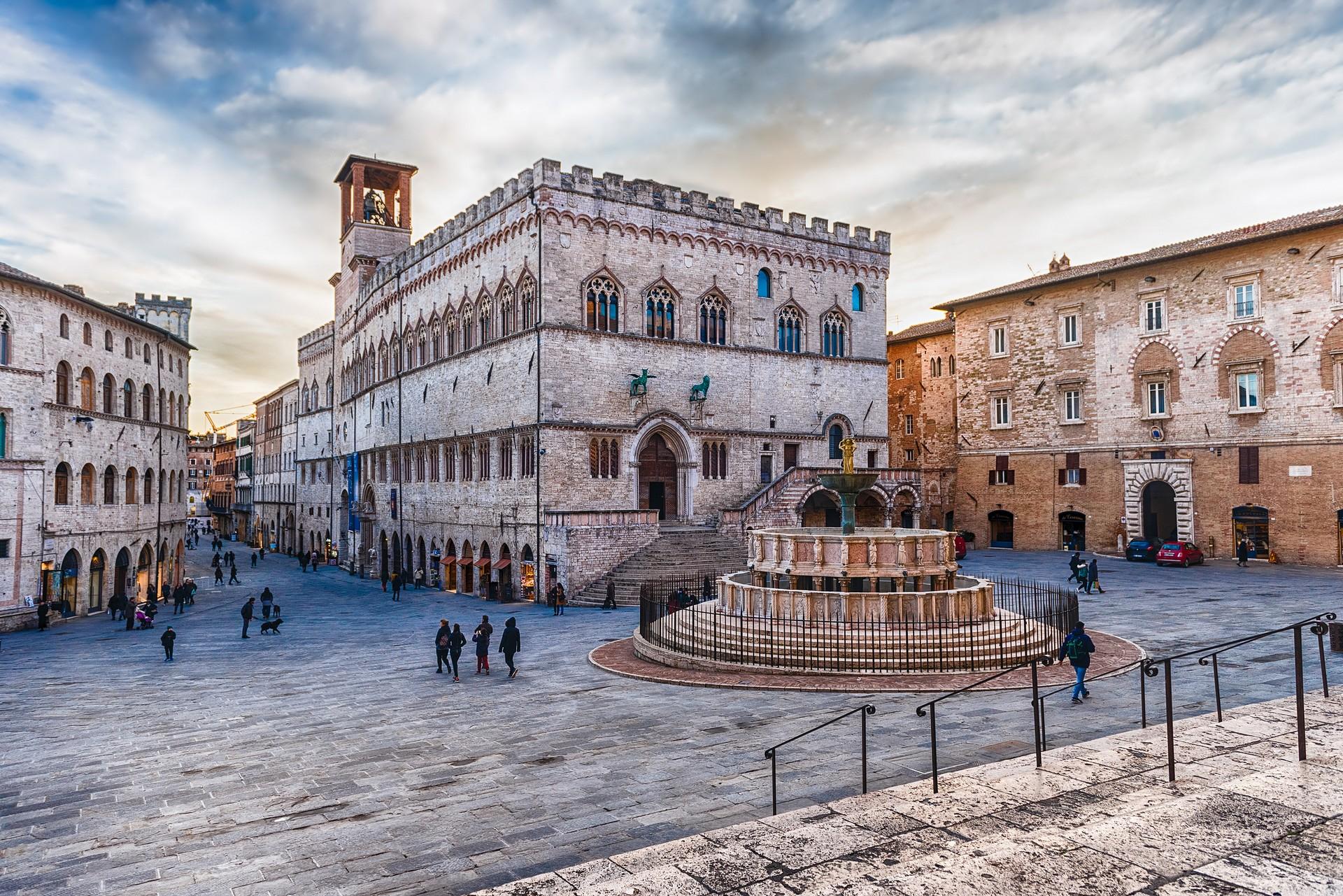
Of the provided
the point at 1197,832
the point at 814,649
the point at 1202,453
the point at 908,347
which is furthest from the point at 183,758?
the point at 908,347

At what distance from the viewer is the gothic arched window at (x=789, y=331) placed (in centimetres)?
4188

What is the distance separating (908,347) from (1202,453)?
2058 centimetres

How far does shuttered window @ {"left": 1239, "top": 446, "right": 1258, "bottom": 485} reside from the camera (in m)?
36.4

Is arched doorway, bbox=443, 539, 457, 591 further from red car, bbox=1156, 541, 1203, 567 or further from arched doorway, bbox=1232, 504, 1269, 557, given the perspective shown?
arched doorway, bbox=1232, 504, 1269, 557

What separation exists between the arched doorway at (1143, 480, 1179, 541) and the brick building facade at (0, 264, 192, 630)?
45.8m

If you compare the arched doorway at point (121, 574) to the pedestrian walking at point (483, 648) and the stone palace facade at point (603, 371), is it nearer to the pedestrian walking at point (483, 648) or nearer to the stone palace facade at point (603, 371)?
the stone palace facade at point (603, 371)

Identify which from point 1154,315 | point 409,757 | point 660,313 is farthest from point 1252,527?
point 409,757

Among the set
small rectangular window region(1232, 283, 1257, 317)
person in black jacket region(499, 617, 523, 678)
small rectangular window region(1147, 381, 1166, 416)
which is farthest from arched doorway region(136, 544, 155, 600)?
small rectangular window region(1232, 283, 1257, 317)

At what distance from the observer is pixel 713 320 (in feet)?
130

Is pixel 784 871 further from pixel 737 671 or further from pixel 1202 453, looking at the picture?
pixel 1202 453

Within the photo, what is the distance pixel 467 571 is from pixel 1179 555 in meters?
31.1

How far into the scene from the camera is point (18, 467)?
30109 millimetres

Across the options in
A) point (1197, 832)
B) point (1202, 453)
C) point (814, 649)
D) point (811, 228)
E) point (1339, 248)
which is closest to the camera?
point (1197, 832)

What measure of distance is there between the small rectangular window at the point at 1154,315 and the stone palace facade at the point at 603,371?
12.2 m
